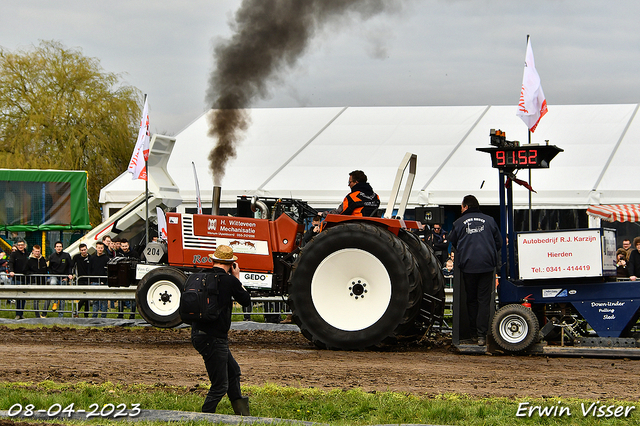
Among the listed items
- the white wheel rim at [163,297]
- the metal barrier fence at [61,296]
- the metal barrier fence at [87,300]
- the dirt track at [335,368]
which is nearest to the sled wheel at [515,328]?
the dirt track at [335,368]

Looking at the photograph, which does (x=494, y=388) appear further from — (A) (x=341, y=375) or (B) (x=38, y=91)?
(B) (x=38, y=91)

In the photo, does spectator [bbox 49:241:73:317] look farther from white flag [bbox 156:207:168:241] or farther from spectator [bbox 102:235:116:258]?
white flag [bbox 156:207:168:241]

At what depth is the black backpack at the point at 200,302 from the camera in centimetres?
600

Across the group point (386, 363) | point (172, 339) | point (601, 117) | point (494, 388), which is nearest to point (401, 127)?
point (601, 117)

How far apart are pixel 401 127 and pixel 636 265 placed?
443 inches

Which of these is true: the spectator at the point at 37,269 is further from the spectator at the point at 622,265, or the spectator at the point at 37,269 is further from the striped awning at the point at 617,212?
the striped awning at the point at 617,212

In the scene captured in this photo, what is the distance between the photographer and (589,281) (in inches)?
365

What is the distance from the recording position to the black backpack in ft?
19.7

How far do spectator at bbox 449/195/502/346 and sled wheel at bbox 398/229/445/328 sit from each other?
72 centimetres


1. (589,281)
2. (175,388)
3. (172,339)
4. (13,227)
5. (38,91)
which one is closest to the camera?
(175,388)

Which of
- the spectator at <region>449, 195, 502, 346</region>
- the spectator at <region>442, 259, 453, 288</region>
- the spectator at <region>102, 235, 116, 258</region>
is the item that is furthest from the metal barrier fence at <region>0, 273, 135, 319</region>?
the spectator at <region>449, 195, 502, 346</region>

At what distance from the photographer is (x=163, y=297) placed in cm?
1106

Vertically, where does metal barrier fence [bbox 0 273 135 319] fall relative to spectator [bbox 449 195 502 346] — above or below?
below

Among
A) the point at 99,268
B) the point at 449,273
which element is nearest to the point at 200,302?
the point at 449,273
